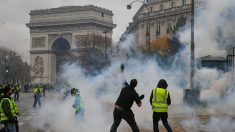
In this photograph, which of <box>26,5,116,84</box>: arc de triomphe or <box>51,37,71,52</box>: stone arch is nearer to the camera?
<box>26,5,116,84</box>: arc de triomphe

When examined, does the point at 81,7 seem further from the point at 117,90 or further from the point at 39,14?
the point at 117,90

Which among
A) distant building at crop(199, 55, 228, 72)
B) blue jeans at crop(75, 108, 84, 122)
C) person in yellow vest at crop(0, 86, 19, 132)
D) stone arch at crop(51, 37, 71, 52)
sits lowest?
blue jeans at crop(75, 108, 84, 122)

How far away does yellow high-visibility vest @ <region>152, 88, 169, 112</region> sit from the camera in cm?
1374

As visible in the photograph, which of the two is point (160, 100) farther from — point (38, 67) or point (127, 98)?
point (38, 67)

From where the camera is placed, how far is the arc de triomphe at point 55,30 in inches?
5349

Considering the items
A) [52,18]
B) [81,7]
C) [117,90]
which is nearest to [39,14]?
[52,18]

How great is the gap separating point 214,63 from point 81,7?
356ft

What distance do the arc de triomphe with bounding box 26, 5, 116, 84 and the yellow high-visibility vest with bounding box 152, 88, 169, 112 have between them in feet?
392

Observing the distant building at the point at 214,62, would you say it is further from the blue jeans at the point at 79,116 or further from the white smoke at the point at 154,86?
the blue jeans at the point at 79,116

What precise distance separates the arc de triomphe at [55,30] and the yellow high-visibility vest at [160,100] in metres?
119

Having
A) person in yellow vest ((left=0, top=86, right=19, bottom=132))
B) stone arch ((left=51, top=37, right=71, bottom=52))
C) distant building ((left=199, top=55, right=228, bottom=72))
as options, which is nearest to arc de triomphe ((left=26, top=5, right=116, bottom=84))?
stone arch ((left=51, top=37, right=71, bottom=52))

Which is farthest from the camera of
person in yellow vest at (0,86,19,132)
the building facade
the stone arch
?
the stone arch

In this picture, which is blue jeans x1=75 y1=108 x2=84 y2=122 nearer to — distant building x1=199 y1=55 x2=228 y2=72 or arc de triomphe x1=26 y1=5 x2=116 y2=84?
distant building x1=199 y1=55 x2=228 y2=72

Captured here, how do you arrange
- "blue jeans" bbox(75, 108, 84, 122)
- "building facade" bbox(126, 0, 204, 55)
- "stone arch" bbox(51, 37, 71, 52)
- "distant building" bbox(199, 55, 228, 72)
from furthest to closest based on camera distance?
1. "stone arch" bbox(51, 37, 71, 52)
2. "building facade" bbox(126, 0, 204, 55)
3. "distant building" bbox(199, 55, 228, 72)
4. "blue jeans" bbox(75, 108, 84, 122)
